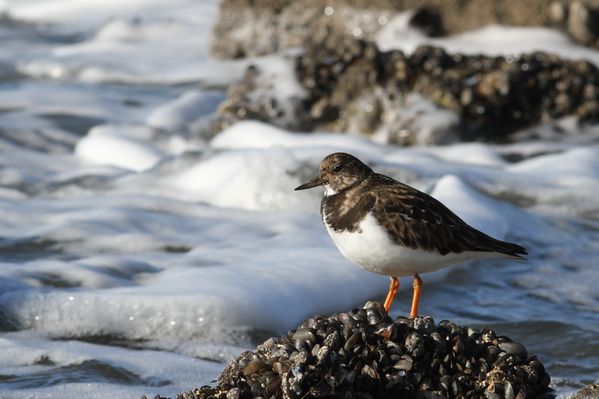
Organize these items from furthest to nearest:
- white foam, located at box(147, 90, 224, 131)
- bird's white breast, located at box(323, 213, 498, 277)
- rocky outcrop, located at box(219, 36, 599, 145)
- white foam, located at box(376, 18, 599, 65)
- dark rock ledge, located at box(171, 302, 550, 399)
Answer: white foam, located at box(376, 18, 599, 65)
white foam, located at box(147, 90, 224, 131)
rocky outcrop, located at box(219, 36, 599, 145)
bird's white breast, located at box(323, 213, 498, 277)
dark rock ledge, located at box(171, 302, 550, 399)

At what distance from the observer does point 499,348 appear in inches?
132

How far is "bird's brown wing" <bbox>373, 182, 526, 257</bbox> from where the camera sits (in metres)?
3.86

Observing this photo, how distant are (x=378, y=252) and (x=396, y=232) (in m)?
0.10

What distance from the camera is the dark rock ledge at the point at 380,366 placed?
3.17 m

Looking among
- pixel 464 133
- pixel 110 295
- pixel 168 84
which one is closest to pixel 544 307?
pixel 110 295

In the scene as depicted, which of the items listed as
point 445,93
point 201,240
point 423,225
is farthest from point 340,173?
point 445,93

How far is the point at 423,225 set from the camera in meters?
3.90

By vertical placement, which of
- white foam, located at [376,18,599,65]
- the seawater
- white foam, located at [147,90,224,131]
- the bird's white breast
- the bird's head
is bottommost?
the seawater

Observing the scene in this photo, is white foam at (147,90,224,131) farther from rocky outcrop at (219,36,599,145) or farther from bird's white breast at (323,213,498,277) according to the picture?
bird's white breast at (323,213,498,277)

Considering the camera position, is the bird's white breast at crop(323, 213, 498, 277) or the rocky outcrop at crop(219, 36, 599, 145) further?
the rocky outcrop at crop(219, 36, 599, 145)

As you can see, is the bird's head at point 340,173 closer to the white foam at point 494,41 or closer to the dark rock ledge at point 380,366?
the dark rock ledge at point 380,366

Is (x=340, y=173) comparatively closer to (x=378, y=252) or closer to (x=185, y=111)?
(x=378, y=252)

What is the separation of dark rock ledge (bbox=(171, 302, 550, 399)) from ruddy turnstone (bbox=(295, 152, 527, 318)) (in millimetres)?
Result: 497

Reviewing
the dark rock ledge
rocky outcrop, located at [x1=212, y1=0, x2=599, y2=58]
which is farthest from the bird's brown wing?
rocky outcrop, located at [x1=212, y1=0, x2=599, y2=58]
